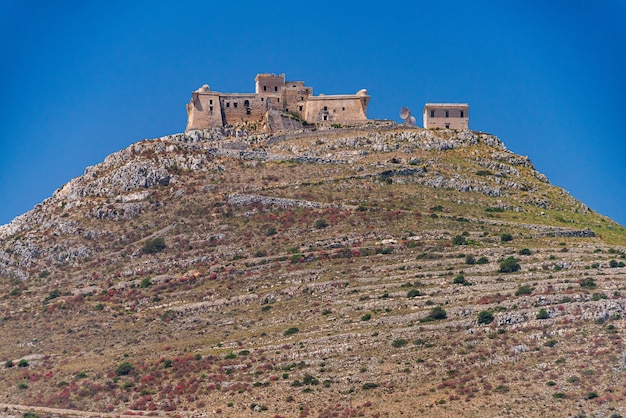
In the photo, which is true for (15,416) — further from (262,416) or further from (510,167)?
(510,167)

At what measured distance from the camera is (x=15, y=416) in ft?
240

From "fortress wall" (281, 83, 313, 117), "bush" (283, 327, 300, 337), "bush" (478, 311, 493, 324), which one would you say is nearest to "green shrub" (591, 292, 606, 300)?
"bush" (478, 311, 493, 324)

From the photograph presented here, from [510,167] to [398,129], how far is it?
→ 13611 millimetres

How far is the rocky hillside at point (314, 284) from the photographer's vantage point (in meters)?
73.1

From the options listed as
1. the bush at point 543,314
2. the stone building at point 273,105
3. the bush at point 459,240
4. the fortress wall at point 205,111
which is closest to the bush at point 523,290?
the bush at point 543,314

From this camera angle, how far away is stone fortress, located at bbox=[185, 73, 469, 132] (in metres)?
124

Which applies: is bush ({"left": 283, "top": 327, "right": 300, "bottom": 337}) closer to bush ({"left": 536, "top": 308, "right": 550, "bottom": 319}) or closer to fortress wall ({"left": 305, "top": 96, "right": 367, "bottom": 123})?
bush ({"left": 536, "top": 308, "right": 550, "bottom": 319})

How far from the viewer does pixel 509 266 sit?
88938 mm

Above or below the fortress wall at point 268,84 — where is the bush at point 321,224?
below

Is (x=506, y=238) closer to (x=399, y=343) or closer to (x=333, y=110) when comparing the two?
(x=399, y=343)

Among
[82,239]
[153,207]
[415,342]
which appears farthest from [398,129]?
[415,342]

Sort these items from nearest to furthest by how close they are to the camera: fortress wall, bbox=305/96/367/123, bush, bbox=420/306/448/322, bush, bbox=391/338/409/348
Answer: bush, bbox=391/338/409/348
bush, bbox=420/306/448/322
fortress wall, bbox=305/96/367/123

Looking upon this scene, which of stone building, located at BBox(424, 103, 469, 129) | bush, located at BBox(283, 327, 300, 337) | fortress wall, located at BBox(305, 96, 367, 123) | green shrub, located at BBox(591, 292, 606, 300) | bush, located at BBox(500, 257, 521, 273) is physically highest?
fortress wall, located at BBox(305, 96, 367, 123)

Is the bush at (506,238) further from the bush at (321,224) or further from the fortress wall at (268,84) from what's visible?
the fortress wall at (268,84)
